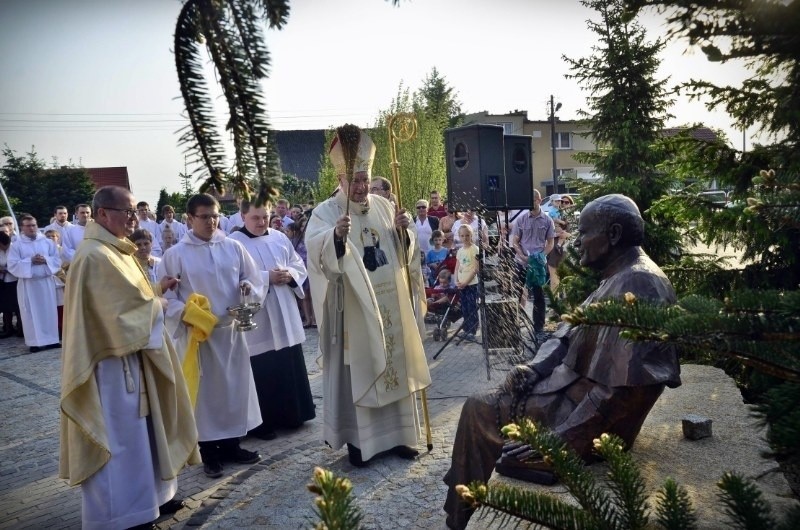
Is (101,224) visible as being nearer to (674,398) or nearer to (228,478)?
(228,478)

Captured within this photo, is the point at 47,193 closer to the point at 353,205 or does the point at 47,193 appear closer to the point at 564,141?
the point at 353,205

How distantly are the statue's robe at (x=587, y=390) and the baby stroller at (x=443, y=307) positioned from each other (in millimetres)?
6240

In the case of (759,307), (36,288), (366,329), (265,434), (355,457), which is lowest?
(265,434)

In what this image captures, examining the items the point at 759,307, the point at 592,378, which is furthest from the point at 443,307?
the point at 759,307

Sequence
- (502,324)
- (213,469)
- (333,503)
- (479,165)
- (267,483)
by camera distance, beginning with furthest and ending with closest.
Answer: (479,165), (502,324), (213,469), (267,483), (333,503)

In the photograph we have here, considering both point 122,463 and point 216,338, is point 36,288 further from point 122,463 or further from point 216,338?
point 122,463

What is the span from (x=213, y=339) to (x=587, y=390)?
3.38 m

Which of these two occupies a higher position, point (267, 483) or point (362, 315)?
point (362, 315)

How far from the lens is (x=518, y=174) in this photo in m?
10.1

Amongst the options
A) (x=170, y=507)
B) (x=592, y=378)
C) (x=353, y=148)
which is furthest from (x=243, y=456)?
(x=592, y=378)

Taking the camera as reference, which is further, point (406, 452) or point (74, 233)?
point (74, 233)

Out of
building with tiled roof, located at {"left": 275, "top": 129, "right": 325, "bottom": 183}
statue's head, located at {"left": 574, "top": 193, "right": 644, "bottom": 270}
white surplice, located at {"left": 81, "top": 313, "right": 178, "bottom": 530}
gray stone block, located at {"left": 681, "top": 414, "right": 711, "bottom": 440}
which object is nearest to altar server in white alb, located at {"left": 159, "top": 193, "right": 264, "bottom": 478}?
white surplice, located at {"left": 81, "top": 313, "right": 178, "bottom": 530}

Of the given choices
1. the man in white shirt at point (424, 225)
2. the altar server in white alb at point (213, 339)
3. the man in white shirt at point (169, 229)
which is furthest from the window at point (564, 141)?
the altar server in white alb at point (213, 339)

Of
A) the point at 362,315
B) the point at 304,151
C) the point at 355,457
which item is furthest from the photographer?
the point at 304,151
